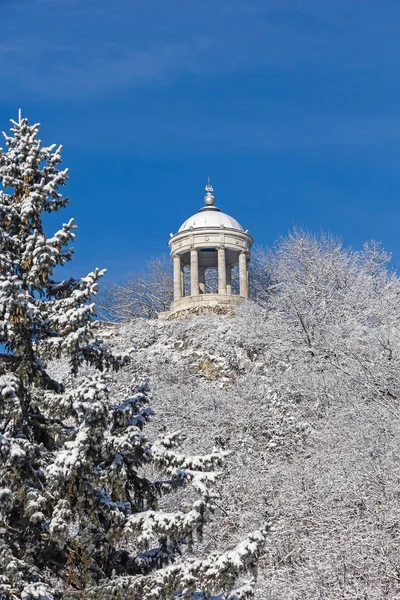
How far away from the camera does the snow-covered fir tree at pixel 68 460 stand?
875cm

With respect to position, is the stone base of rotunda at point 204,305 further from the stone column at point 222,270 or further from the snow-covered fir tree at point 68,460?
the snow-covered fir tree at point 68,460

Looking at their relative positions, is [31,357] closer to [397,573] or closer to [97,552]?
[97,552]

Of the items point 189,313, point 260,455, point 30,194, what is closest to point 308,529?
point 260,455

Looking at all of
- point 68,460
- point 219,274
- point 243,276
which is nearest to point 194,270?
point 219,274

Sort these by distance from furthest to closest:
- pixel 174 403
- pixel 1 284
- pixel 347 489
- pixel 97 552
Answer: pixel 174 403
pixel 347 489
pixel 97 552
pixel 1 284

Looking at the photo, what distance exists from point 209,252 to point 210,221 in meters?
2.02

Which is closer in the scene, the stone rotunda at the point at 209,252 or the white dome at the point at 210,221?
the stone rotunda at the point at 209,252

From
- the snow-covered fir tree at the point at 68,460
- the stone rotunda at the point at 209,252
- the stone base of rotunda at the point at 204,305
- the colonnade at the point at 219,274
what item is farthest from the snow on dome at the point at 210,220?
the snow-covered fir tree at the point at 68,460

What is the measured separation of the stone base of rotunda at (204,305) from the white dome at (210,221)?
335cm

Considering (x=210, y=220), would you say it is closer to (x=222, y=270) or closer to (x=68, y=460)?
(x=222, y=270)

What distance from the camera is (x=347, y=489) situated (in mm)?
18156

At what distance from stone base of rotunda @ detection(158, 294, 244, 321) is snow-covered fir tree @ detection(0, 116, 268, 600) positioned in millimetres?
25505

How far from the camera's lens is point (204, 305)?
36250mm

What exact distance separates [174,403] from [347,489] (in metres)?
9.32
